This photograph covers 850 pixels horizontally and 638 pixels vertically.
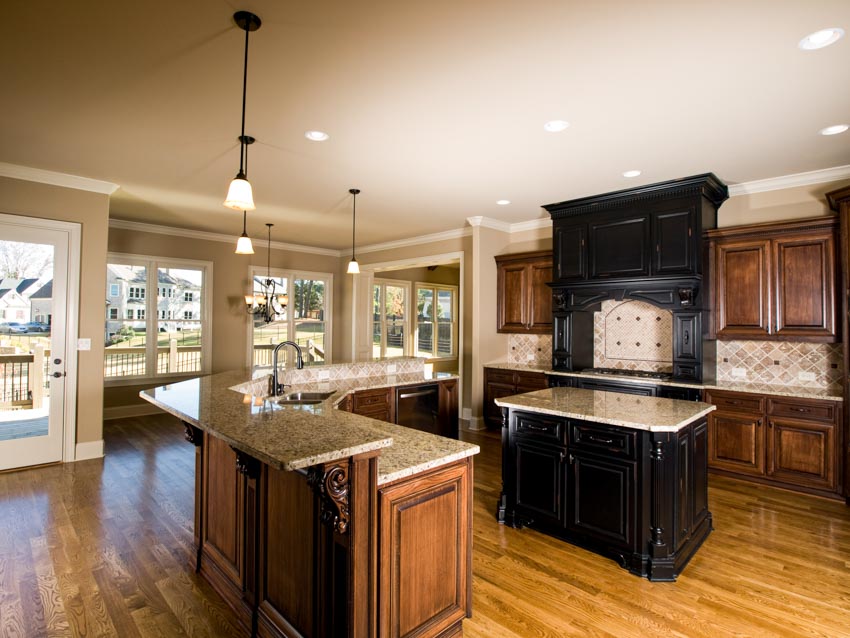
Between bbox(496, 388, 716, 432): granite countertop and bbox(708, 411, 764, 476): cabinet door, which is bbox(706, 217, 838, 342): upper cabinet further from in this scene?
bbox(496, 388, 716, 432): granite countertop

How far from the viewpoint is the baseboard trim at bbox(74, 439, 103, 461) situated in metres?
4.51

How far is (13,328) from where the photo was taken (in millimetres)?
4156

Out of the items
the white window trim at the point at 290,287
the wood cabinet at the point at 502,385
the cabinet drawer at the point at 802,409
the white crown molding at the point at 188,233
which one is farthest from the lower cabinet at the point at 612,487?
the white crown molding at the point at 188,233

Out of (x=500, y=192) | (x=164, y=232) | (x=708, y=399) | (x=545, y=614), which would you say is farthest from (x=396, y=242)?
(x=545, y=614)

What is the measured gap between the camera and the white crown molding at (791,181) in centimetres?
400

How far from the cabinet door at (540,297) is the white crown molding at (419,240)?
1.15 meters

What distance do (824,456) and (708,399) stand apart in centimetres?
91

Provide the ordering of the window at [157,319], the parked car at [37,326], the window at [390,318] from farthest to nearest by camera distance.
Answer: the window at [390,318], the window at [157,319], the parked car at [37,326]

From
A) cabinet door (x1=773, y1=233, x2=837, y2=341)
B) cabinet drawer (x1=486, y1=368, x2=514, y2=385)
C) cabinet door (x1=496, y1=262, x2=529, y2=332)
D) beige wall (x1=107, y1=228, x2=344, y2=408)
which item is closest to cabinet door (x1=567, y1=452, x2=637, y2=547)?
cabinet door (x1=773, y1=233, x2=837, y2=341)

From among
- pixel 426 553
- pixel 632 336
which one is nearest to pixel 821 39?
pixel 426 553

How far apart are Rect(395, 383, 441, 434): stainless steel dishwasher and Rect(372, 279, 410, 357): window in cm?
416

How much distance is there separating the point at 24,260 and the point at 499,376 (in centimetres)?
522

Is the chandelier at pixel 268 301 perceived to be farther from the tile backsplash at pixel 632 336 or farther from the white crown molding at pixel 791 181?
the white crown molding at pixel 791 181

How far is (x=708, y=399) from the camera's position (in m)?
4.24
